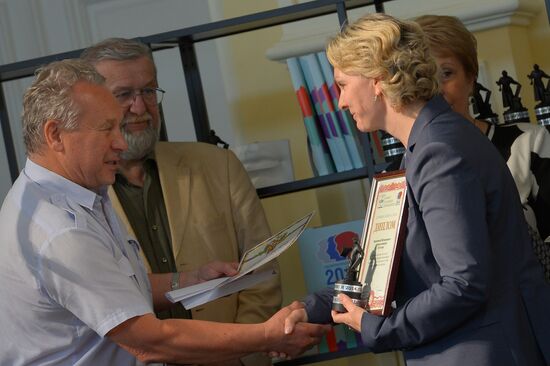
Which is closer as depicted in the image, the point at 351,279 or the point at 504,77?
the point at 351,279

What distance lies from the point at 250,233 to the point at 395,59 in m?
1.17

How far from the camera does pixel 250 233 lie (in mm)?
3398

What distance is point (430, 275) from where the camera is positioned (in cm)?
233

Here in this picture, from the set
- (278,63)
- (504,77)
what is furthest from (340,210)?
(504,77)

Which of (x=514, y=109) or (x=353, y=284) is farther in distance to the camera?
(x=514, y=109)

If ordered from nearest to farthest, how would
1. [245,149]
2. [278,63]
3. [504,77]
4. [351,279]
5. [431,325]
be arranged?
[431,325] < [351,279] < [504,77] < [245,149] < [278,63]

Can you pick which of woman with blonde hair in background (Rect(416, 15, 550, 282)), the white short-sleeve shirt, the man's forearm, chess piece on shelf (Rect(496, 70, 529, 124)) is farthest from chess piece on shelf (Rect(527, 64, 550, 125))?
the white short-sleeve shirt

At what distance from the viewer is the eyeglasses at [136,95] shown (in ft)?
11.1

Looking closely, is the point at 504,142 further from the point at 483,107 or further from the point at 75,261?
the point at 75,261

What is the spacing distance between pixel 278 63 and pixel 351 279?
6.93 ft

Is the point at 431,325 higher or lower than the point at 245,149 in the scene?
lower

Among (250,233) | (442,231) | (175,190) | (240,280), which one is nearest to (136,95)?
(175,190)

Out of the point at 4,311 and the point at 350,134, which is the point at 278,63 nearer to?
the point at 350,134

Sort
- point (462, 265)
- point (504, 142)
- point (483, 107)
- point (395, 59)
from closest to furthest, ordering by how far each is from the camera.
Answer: point (462, 265) < point (395, 59) < point (504, 142) < point (483, 107)
